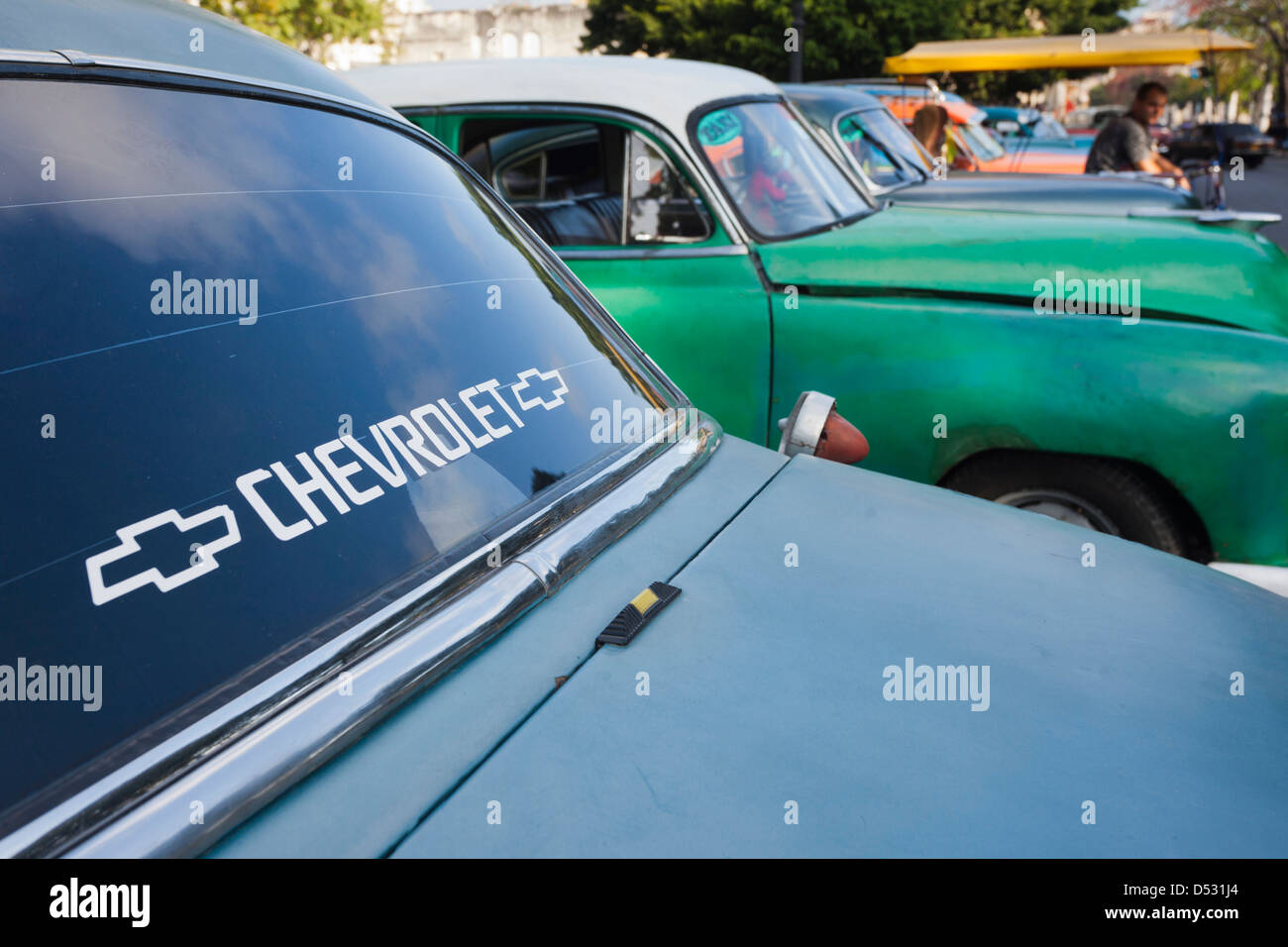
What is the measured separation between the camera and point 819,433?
207 cm

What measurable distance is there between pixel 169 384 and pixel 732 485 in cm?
91

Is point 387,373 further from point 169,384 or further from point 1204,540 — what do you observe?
point 1204,540

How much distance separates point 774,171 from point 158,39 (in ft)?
10.2

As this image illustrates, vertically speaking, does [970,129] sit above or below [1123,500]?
above

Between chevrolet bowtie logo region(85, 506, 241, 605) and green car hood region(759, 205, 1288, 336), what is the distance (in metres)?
2.85

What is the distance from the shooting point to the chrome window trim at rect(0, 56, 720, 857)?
87 cm

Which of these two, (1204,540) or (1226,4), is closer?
(1204,540)

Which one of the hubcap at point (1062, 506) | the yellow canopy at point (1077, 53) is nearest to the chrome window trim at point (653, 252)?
the hubcap at point (1062, 506)

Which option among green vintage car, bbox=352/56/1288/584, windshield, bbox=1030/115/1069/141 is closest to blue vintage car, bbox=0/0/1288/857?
green vintage car, bbox=352/56/1288/584

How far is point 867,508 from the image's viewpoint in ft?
5.64

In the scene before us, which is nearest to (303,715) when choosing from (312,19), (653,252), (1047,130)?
(653,252)

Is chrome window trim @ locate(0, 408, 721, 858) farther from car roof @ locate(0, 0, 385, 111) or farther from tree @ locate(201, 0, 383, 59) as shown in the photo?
tree @ locate(201, 0, 383, 59)

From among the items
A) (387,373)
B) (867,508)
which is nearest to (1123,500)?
(867,508)

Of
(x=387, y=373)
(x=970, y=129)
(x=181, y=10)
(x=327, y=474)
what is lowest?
(x=327, y=474)
